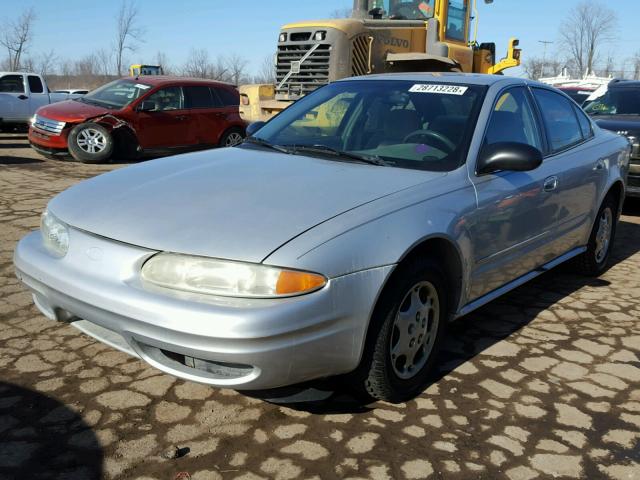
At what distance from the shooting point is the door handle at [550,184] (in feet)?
12.8

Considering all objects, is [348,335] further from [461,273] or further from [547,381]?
[547,381]

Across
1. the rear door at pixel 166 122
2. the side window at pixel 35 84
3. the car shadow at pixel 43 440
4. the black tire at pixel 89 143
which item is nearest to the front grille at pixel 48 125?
the black tire at pixel 89 143

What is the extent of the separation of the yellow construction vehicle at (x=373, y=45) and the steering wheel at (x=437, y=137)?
629cm

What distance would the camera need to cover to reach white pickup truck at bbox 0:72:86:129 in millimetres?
16453

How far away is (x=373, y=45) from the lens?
9875 millimetres

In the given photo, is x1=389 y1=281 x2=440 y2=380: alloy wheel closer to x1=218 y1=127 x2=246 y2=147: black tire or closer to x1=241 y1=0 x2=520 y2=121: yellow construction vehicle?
x1=241 y1=0 x2=520 y2=121: yellow construction vehicle

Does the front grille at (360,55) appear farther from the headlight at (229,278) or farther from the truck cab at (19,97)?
the truck cab at (19,97)

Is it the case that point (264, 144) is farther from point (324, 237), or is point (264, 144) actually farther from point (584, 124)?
point (584, 124)

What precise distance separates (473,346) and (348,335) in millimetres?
1442

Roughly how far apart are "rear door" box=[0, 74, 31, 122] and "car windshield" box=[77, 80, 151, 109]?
591cm

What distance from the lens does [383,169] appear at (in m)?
3.26

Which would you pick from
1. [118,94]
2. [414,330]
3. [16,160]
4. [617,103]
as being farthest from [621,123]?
[16,160]

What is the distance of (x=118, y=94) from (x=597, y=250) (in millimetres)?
9231

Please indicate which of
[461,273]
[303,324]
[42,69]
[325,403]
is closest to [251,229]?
[303,324]
